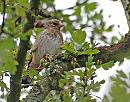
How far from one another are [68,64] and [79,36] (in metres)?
0.73

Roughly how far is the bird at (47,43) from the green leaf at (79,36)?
786 millimetres

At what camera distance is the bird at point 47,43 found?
9.74 feet

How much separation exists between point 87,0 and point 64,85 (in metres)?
0.84

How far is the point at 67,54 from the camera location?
8.68ft

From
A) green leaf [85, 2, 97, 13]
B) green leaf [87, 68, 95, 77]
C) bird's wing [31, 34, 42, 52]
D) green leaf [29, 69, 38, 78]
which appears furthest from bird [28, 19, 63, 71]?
green leaf [85, 2, 97, 13]

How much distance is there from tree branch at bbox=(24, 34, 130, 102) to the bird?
191 mm

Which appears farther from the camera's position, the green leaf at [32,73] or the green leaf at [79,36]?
the green leaf at [32,73]

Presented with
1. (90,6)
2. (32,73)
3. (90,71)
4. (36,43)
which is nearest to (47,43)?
(36,43)

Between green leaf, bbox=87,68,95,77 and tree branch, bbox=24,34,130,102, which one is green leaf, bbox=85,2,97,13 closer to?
green leaf, bbox=87,68,95,77

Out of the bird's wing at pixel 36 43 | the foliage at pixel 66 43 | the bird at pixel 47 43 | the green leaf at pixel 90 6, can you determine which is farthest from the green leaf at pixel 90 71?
the bird's wing at pixel 36 43

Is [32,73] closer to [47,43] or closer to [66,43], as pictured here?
[66,43]

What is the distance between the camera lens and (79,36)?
2035 millimetres

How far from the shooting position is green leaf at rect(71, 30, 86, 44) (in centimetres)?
201

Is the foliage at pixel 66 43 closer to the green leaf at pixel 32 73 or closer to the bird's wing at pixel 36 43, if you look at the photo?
the green leaf at pixel 32 73
